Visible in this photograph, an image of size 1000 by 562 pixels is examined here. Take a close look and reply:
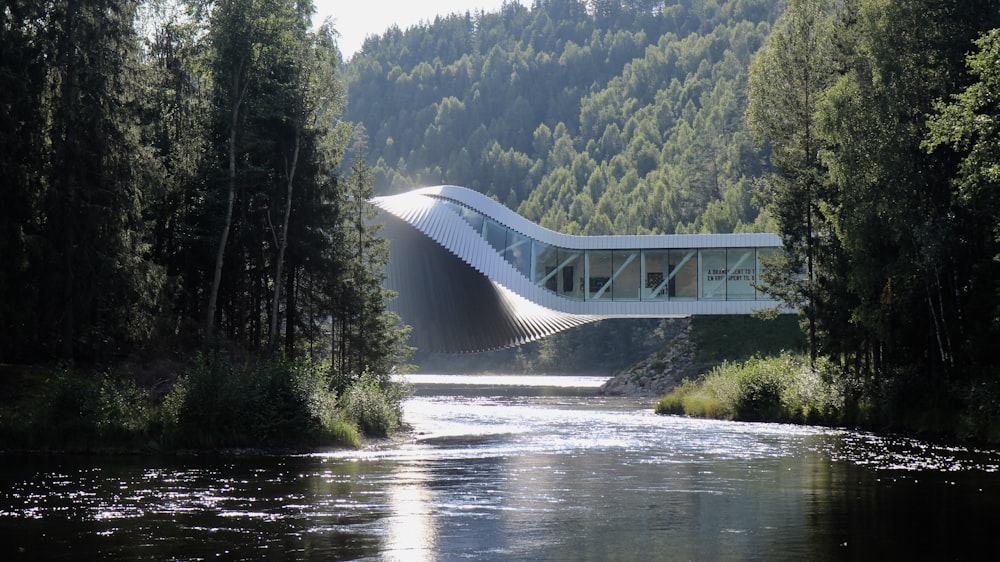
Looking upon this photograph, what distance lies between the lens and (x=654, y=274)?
63656 mm

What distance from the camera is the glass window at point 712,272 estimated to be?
62.8 m

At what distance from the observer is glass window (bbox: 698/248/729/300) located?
6284cm

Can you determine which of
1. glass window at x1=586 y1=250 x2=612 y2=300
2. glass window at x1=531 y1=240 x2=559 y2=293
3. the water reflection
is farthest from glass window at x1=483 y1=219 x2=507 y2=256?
the water reflection

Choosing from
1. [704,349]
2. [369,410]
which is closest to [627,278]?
[704,349]

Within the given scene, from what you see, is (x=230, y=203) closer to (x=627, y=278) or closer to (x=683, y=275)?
(x=627, y=278)

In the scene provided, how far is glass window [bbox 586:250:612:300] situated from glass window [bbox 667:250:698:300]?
3214mm

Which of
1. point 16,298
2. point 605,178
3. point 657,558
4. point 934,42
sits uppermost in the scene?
point 605,178

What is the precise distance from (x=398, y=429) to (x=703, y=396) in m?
15.1

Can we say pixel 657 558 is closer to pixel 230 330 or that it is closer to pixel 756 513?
pixel 756 513

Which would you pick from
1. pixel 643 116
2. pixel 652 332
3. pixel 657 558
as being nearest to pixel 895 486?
pixel 657 558

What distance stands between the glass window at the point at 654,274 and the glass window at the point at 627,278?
1.25 feet

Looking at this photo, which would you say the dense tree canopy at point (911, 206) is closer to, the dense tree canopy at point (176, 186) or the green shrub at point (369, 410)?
the green shrub at point (369, 410)

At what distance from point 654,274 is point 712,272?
2986mm

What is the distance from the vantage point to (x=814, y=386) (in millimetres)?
38969
